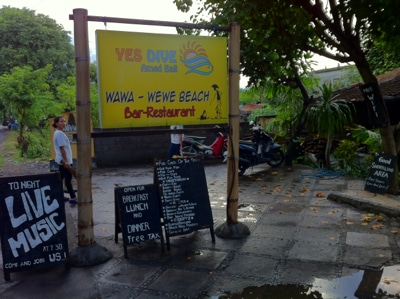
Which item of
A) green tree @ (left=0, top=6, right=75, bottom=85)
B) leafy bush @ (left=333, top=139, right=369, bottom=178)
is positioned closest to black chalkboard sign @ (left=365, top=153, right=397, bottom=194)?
leafy bush @ (left=333, top=139, right=369, bottom=178)

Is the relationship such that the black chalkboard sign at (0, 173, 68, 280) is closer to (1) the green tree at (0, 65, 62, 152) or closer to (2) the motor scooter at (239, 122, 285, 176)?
(2) the motor scooter at (239, 122, 285, 176)

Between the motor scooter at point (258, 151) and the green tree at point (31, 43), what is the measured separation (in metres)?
20.5

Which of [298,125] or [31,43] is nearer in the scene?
[298,125]

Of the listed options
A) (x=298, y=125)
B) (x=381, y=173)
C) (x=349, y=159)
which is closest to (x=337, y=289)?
(x=381, y=173)

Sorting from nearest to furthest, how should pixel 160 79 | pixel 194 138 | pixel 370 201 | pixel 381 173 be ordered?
pixel 160 79
pixel 370 201
pixel 381 173
pixel 194 138

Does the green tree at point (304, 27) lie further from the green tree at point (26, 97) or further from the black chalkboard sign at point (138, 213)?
the green tree at point (26, 97)

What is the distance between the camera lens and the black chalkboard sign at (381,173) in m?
6.88

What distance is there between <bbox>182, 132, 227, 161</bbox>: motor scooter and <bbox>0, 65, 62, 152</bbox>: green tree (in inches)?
256

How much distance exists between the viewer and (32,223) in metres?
4.10

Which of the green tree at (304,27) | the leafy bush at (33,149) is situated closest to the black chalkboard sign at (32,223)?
the green tree at (304,27)

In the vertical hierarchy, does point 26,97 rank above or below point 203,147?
above

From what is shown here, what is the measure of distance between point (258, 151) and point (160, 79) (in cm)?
603

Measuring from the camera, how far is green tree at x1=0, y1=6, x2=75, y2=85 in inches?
1070

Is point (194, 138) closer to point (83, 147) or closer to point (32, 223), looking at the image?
point (83, 147)
